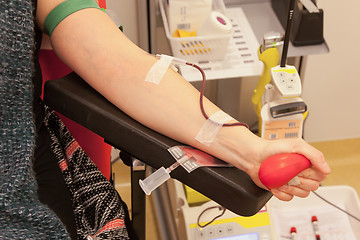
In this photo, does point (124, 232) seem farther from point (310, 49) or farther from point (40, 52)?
point (310, 49)

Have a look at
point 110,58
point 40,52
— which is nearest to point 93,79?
point 110,58

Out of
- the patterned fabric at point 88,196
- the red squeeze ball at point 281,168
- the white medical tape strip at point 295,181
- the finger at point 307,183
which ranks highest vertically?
the red squeeze ball at point 281,168

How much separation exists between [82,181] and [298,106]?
605 millimetres

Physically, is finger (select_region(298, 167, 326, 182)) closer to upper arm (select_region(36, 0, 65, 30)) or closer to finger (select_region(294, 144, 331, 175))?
finger (select_region(294, 144, 331, 175))

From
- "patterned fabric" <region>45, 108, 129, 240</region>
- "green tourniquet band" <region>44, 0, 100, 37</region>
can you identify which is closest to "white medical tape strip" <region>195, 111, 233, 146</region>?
"patterned fabric" <region>45, 108, 129, 240</region>

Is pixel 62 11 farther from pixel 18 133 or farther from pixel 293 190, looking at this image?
pixel 293 190

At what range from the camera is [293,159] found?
77cm

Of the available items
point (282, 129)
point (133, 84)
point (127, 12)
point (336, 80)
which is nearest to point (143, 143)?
point (133, 84)

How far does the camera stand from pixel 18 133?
32.4 inches

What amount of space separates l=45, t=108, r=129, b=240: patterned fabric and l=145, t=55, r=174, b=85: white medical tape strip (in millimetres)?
220

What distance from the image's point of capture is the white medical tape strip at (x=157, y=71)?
89 cm

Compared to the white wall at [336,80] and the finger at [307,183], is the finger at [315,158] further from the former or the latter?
the white wall at [336,80]

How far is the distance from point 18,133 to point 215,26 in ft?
2.46

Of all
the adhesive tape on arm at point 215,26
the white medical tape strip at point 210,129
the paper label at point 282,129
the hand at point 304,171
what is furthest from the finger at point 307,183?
the adhesive tape on arm at point 215,26
